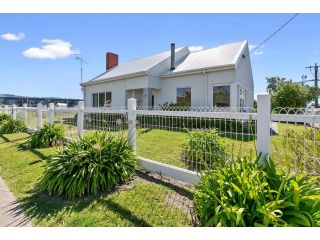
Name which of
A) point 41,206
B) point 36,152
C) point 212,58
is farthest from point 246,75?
point 41,206

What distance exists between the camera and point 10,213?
12.8ft

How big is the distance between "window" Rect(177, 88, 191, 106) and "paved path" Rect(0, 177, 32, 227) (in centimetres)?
1312


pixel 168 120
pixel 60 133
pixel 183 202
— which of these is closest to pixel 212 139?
pixel 168 120

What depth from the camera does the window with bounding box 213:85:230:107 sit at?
48.5 ft

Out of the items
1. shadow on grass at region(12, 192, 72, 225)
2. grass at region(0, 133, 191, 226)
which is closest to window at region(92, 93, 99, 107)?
grass at region(0, 133, 191, 226)

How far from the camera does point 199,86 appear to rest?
15.9 metres

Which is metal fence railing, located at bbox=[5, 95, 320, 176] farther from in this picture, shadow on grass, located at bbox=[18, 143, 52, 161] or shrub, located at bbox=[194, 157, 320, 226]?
shadow on grass, located at bbox=[18, 143, 52, 161]

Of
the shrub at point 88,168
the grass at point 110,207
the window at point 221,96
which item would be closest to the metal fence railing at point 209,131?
the shrub at point 88,168

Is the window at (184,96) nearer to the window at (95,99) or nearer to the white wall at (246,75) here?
the white wall at (246,75)

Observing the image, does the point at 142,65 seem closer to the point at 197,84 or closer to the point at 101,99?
the point at 101,99

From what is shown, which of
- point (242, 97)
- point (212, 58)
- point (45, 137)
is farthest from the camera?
point (212, 58)

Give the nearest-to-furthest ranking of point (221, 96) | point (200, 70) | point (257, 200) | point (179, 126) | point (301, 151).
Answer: point (257, 200) < point (301, 151) < point (179, 126) < point (221, 96) < point (200, 70)

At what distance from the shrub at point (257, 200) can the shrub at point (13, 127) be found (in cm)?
1345

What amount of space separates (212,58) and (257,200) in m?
15.2
